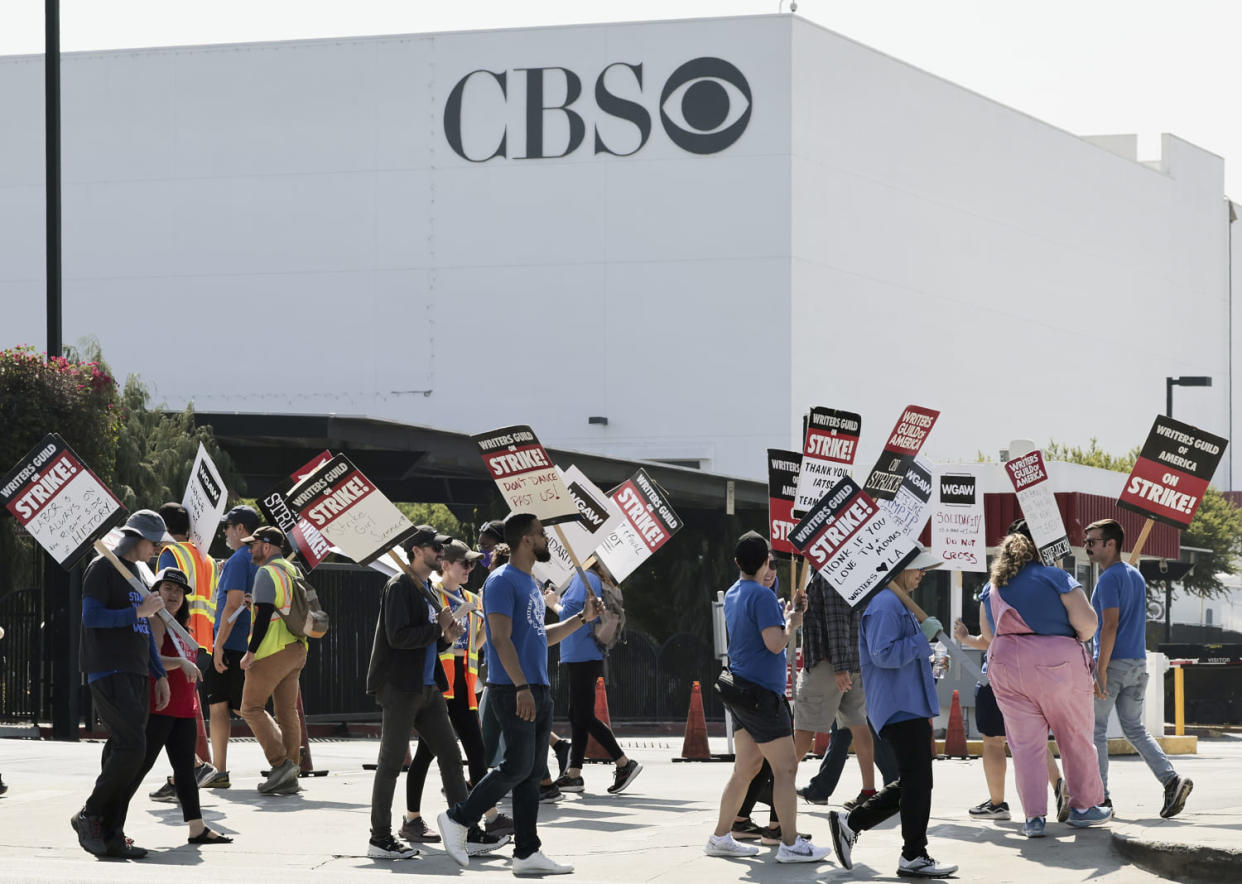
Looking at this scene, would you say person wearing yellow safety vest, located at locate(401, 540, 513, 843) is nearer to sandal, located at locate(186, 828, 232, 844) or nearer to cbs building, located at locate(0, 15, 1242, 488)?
sandal, located at locate(186, 828, 232, 844)

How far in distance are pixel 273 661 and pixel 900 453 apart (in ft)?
14.3

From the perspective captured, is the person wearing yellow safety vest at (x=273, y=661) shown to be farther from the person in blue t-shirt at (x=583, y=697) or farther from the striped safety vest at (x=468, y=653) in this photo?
the person in blue t-shirt at (x=583, y=697)

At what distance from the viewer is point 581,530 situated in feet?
43.0

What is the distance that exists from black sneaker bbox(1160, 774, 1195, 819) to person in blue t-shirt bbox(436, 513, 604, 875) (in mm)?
3726

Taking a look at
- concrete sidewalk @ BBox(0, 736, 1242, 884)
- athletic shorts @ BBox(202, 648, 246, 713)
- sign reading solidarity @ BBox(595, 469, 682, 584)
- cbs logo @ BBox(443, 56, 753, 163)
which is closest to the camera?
concrete sidewalk @ BBox(0, 736, 1242, 884)

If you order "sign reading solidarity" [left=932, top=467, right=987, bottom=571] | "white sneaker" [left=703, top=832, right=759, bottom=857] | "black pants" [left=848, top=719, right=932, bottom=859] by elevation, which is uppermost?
"sign reading solidarity" [left=932, top=467, right=987, bottom=571]

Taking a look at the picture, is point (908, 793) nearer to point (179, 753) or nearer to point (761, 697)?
point (761, 697)

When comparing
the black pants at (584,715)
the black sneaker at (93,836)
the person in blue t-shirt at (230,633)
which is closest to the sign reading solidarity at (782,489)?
the black pants at (584,715)

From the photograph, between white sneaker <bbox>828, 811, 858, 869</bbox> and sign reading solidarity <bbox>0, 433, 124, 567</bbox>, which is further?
sign reading solidarity <bbox>0, 433, 124, 567</bbox>

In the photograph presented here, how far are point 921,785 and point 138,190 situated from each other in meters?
47.6

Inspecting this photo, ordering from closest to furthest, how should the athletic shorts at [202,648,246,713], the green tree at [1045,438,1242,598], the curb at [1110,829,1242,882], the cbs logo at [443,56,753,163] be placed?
the curb at [1110,829,1242,882]
the athletic shorts at [202,648,246,713]
the cbs logo at [443,56,753,163]
the green tree at [1045,438,1242,598]

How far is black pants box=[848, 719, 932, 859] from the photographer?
907 cm

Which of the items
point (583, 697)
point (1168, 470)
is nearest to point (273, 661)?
point (583, 697)

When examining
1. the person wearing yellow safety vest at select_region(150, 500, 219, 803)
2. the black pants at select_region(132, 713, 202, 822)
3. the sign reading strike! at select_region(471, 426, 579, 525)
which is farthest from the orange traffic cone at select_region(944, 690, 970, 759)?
the black pants at select_region(132, 713, 202, 822)
